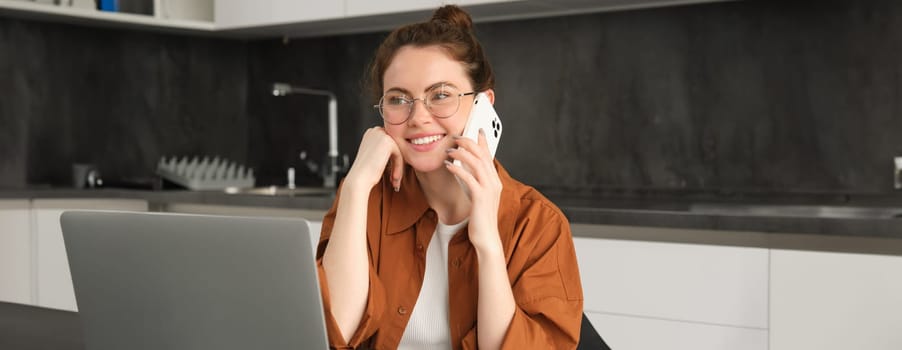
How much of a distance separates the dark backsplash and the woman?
1.57 meters

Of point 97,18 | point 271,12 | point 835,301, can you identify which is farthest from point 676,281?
point 97,18

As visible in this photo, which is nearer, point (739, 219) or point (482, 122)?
point (482, 122)

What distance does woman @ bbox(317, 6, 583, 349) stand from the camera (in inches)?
53.2

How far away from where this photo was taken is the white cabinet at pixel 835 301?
2109 millimetres

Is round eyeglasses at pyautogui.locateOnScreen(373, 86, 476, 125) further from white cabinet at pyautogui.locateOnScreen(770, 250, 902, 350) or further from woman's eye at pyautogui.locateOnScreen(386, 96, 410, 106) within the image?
white cabinet at pyautogui.locateOnScreen(770, 250, 902, 350)

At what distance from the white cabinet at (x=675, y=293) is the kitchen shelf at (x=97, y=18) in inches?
Answer: 75.7

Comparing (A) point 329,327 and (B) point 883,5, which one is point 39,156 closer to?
(A) point 329,327

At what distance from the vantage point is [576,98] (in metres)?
3.26

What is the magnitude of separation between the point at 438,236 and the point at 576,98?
5.95 ft

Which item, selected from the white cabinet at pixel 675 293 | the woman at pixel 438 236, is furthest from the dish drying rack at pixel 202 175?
the woman at pixel 438 236

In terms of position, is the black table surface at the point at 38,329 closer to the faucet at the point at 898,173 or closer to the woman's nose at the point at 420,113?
the woman's nose at the point at 420,113

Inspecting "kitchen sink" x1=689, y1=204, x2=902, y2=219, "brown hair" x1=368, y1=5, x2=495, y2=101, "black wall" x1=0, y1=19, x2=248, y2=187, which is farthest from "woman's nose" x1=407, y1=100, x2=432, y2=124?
"black wall" x1=0, y1=19, x2=248, y2=187

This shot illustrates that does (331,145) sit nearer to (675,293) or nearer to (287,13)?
(287,13)

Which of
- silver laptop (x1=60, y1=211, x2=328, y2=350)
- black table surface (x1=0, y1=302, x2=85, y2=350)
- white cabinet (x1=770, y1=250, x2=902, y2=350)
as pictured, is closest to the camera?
silver laptop (x1=60, y1=211, x2=328, y2=350)
